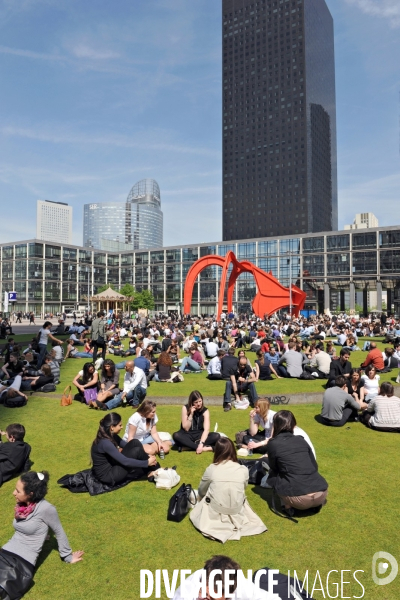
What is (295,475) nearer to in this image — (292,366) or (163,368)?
(163,368)

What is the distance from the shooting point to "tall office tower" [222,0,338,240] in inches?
5064

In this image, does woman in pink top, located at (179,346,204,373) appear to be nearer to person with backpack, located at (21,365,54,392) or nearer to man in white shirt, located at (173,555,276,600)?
person with backpack, located at (21,365,54,392)

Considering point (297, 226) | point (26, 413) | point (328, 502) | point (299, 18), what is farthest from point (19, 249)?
point (299, 18)

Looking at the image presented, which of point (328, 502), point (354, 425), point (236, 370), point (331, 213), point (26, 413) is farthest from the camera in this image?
point (331, 213)

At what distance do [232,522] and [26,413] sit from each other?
681cm

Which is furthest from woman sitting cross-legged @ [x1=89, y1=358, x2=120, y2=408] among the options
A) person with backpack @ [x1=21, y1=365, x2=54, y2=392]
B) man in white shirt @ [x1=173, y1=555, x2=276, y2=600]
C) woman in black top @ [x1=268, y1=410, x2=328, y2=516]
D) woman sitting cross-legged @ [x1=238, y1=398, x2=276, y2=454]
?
man in white shirt @ [x1=173, y1=555, x2=276, y2=600]

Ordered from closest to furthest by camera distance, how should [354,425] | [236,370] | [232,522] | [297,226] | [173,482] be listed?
1. [232,522]
2. [173,482]
3. [354,425]
4. [236,370]
5. [297,226]

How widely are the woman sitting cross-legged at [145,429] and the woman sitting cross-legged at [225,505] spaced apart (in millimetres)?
1977

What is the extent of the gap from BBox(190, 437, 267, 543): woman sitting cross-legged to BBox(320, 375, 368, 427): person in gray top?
174 inches

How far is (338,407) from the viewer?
859 centimetres

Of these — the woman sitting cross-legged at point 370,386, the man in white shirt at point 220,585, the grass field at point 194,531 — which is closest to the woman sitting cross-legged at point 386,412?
the grass field at point 194,531

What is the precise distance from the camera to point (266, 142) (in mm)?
132500

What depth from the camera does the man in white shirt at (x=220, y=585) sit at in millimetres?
2508

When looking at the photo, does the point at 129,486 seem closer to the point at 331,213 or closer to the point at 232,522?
the point at 232,522
